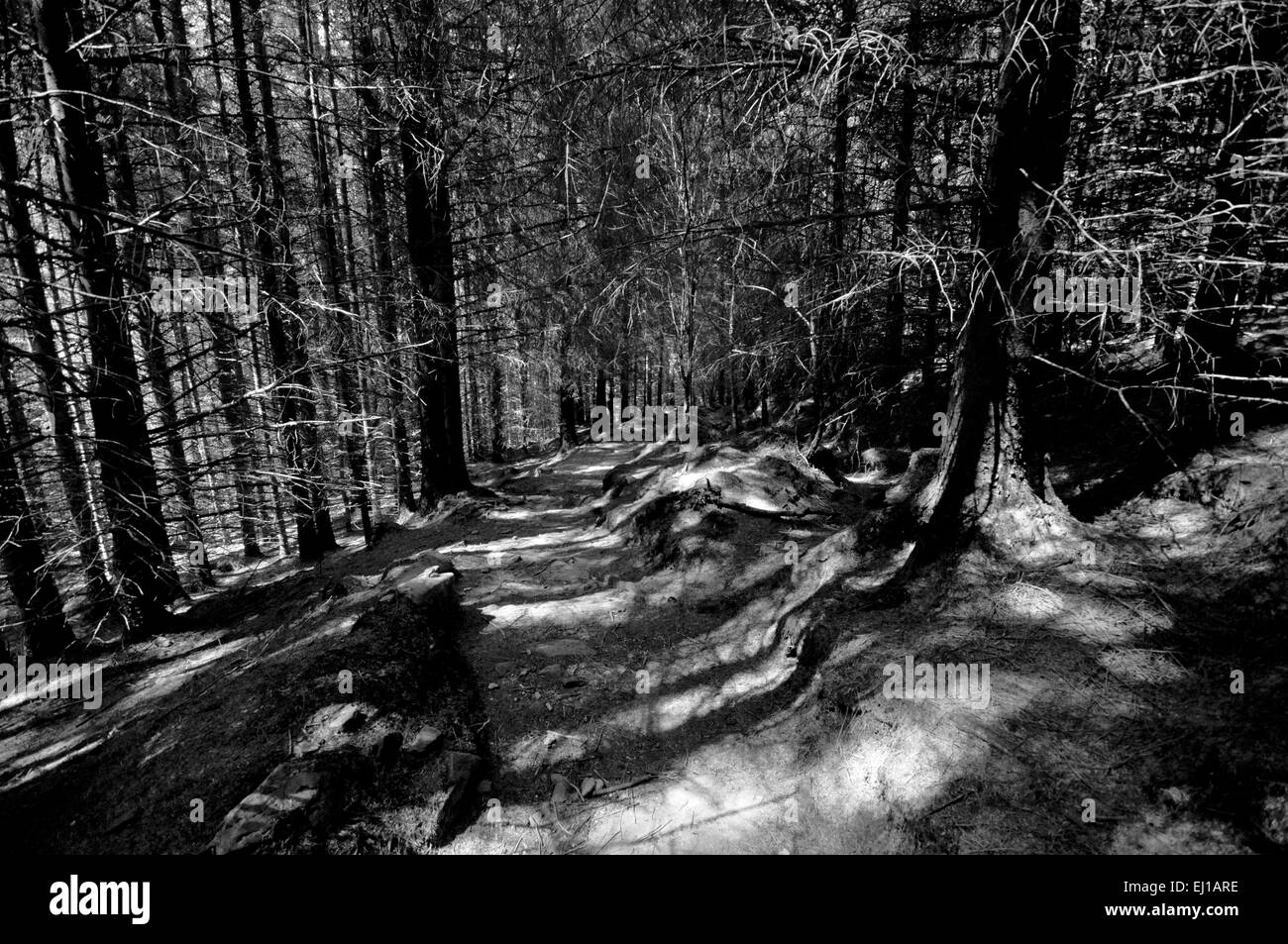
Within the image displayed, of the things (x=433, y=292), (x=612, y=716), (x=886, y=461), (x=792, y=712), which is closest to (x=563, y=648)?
(x=612, y=716)

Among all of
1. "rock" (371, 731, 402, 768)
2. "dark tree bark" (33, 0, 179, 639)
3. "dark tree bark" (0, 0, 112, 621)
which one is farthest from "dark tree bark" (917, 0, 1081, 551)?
"dark tree bark" (33, 0, 179, 639)

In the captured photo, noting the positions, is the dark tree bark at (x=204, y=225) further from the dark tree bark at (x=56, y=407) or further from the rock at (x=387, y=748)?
the rock at (x=387, y=748)

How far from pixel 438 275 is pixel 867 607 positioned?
10.3m

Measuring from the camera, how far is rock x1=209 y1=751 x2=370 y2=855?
341cm

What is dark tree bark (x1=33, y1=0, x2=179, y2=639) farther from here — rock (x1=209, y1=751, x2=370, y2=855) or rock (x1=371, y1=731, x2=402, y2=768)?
rock (x1=371, y1=731, x2=402, y2=768)

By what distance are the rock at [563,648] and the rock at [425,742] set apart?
1.70 meters

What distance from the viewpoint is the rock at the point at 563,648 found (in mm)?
6203

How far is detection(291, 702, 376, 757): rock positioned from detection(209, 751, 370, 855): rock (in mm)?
118

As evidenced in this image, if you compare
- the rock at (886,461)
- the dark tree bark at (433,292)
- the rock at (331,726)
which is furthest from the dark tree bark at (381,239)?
the rock at (886,461)

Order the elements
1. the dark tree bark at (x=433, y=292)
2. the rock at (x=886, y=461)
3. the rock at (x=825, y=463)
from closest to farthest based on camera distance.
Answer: the dark tree bark at (x=433, y=292)
the rock at (x=825, y=463)
the rock at (x=886, y=461)

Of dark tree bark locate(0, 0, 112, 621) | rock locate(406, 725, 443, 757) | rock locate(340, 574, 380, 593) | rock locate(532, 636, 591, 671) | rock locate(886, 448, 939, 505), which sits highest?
dark tree bark locate(0, 0, 112, 621)

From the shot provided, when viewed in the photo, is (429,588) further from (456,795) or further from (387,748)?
(456,795)
